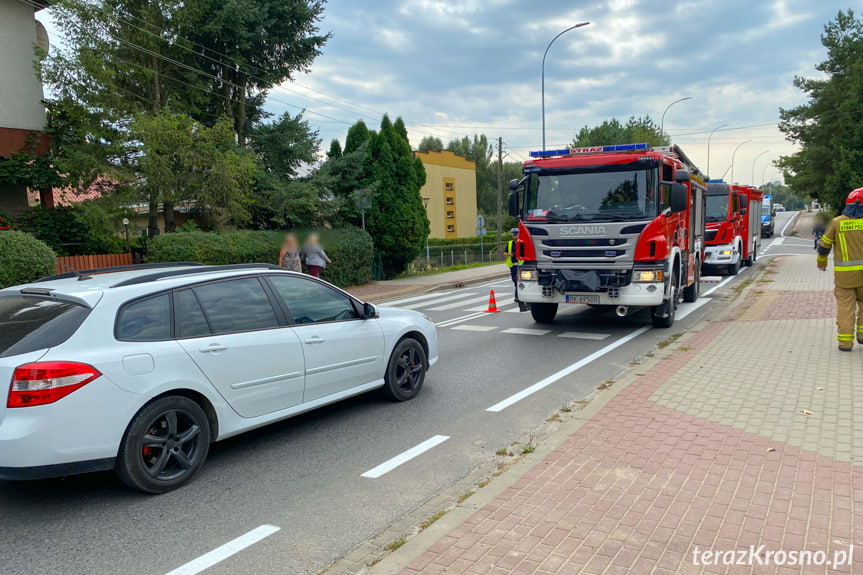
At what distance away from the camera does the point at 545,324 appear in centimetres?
1102

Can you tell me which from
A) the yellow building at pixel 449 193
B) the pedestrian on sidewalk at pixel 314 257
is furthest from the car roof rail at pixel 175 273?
the yellow building at pixel 449 193

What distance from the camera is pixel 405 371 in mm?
6320

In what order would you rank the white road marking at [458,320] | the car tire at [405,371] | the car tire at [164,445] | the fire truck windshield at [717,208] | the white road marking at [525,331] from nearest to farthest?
the car tire at [164,445] < the car tire at [405,371] < the white road marking at [525,331] < the white road marking at [458,320] < the fire truck windshield at [717,208]

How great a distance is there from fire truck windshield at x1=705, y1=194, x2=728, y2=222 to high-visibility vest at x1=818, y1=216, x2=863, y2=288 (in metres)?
11.9

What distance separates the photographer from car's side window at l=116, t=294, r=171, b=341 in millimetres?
4036

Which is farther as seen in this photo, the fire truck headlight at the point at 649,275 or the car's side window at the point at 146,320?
the fire truck headlight at the point at 649,275

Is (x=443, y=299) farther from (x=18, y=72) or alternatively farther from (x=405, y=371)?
(x=18, y=72)

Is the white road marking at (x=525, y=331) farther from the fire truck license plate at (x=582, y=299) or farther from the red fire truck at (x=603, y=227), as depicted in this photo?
the fire truck license plate at (x=582, y=299)

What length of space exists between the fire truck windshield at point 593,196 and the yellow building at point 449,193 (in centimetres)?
5779

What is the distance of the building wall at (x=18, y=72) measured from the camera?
15.8 meters

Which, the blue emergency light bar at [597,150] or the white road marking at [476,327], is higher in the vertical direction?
the blue emergency light bar at [597,150]

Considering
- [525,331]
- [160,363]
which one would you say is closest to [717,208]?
[525,331]

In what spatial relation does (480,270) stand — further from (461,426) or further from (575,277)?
(461,426)

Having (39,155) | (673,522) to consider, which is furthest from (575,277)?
(39,155)
